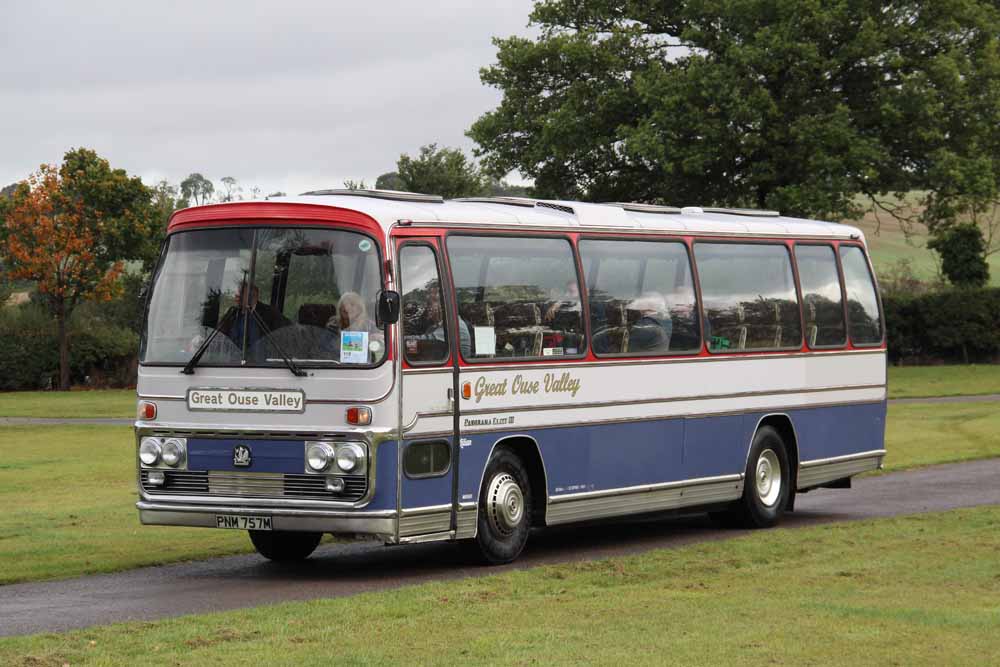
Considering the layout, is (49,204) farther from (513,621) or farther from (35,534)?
(513,621)

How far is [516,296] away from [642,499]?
2.55 meters

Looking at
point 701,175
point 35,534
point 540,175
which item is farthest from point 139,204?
point 35,534

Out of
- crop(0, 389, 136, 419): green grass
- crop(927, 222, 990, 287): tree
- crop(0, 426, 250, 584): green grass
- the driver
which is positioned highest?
crop(927, 222, 990, 287): tree

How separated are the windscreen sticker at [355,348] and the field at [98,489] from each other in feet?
9.52

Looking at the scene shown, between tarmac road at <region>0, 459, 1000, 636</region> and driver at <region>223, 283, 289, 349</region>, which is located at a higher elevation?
driver at <region>223, 283, 289, 349</region>

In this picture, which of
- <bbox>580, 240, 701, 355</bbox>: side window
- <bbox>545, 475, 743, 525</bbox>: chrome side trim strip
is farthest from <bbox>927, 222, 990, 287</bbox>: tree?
<bbox>580, 240, 701, 355</bbox>: side window

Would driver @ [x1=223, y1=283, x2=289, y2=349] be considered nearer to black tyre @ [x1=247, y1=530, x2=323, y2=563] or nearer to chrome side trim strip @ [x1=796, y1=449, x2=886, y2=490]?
black tyre @ [x1=247, y1=530, x2=323, y2=563]

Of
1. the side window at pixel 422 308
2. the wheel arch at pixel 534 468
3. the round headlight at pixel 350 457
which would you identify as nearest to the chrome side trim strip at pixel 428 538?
the round headlight at pixel 350 457

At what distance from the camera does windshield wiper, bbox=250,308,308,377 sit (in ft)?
42.4

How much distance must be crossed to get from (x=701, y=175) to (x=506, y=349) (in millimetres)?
34237

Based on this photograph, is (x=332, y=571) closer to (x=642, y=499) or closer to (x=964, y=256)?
(x=642, y=499)

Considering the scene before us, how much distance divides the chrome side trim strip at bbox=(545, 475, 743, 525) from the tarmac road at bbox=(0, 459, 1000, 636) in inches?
13.5

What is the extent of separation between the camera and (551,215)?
597 inches

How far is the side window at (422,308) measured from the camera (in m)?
13.2
